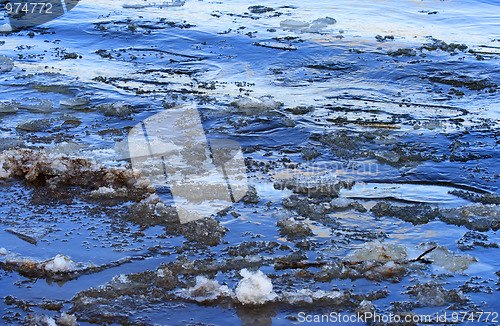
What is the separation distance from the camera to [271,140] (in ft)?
20.2

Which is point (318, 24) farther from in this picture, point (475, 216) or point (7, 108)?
point (475, 216)

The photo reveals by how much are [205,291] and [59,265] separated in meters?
1.05

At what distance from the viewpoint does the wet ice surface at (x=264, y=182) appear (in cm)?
341

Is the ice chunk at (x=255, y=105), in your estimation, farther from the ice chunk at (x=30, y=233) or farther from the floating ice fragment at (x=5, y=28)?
the floating ice fragment at (x=5, y=28)

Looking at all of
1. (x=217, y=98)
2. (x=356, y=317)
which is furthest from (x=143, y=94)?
(x=356, y=317)

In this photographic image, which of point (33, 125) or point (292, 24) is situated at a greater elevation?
point (292, 24)

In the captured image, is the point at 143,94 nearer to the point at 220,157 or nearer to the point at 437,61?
the point at 220,157

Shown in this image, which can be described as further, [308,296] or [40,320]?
[308,296]

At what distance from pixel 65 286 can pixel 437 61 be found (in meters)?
7.60

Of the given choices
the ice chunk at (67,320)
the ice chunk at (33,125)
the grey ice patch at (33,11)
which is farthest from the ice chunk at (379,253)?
the grey ice patch at (33,11)

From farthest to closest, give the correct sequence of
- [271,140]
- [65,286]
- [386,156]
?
[271,140] → [386,156] → [65,286]

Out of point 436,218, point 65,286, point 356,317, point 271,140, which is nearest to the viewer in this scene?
point 356,317

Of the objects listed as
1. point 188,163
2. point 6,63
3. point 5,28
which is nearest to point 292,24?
point 6,63

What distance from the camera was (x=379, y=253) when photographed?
3818 mm
